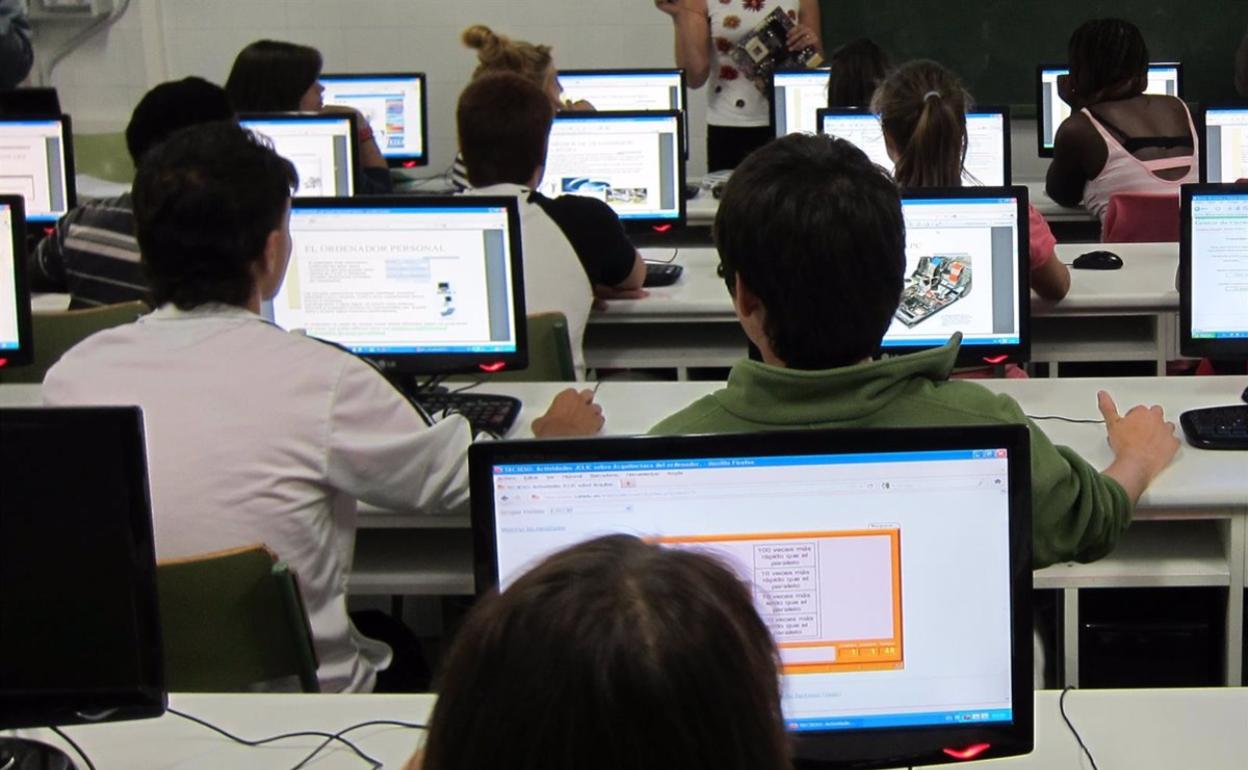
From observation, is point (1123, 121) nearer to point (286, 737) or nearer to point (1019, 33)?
point (1019, 33)

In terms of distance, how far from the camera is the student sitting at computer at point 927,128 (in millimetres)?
3344

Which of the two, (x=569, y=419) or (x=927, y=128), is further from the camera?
(x=927, y=128)

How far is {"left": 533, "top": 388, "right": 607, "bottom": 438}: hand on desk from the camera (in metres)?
2.65

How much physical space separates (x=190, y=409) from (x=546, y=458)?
2.66ft

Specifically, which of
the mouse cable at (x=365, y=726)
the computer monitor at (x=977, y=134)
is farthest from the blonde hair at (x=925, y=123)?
the mouse cable at (x=365, y=726)

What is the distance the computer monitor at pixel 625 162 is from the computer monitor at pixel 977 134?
490mm

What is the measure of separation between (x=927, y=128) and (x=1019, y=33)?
406cm

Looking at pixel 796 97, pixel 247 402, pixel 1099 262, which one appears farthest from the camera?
pixel 796 97

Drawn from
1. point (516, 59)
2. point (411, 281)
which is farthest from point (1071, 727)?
point (516, 59)

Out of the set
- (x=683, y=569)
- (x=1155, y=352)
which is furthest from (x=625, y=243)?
(x=683, y=569)

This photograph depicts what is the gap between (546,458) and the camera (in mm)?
1441

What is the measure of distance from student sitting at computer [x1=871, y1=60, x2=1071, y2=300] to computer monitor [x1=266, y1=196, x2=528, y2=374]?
935 millimetres

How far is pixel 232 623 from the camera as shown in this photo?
1948 mm

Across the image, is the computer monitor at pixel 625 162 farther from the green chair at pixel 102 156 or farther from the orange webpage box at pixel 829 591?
the orange webpage box at pixel 829 591
